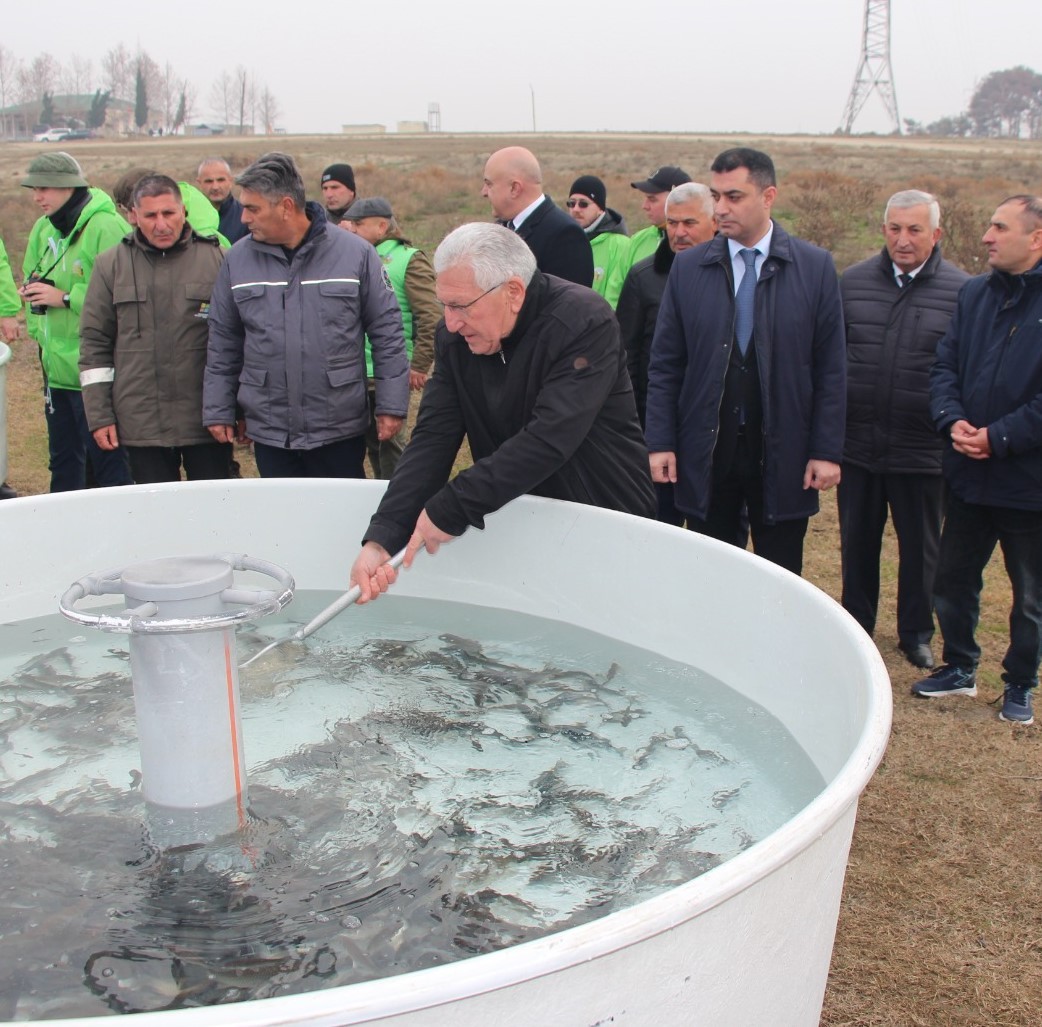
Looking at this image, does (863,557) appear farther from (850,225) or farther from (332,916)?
(850,225)

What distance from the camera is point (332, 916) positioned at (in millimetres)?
1830

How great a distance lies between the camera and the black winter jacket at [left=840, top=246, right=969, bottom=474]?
3666mm

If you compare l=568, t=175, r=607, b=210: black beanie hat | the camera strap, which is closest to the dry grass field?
l=568, t=175, r=607, b=210: black beanie hat

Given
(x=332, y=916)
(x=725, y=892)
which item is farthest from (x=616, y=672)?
(x=725, y=892)

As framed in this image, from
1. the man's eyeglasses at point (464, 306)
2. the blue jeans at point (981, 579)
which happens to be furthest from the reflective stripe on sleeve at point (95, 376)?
the blue jeans at point (981, 579)

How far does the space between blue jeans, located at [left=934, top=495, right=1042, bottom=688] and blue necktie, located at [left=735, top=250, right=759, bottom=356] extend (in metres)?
0.85

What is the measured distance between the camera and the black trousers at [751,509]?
137 inches

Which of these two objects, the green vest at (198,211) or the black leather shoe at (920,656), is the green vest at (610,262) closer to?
the green vest at (198,211)

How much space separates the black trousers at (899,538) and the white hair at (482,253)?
5.76 ft

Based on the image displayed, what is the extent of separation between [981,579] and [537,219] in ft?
6.86

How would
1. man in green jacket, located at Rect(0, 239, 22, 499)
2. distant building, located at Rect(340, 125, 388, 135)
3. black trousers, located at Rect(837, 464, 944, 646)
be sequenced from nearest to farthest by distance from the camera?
black trousers, located at Rect(837, 464, 944, 646) → man in green jacket, located at Rect(0, 239, 22, 499) → distant building, located at Rect(340, 125, 388, 135)

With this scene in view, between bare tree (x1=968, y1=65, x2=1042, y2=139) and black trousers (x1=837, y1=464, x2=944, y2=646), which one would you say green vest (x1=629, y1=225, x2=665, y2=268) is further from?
bare tree (x1=968, y1=65, x2=1042, y2=139)

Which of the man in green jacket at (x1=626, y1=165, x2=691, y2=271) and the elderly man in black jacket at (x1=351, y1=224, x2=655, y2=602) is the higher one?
the man in green jacket at (x1=626, y1=165, x2=691, y2=271)

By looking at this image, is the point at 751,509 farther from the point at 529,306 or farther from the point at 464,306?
the point at 464,306
